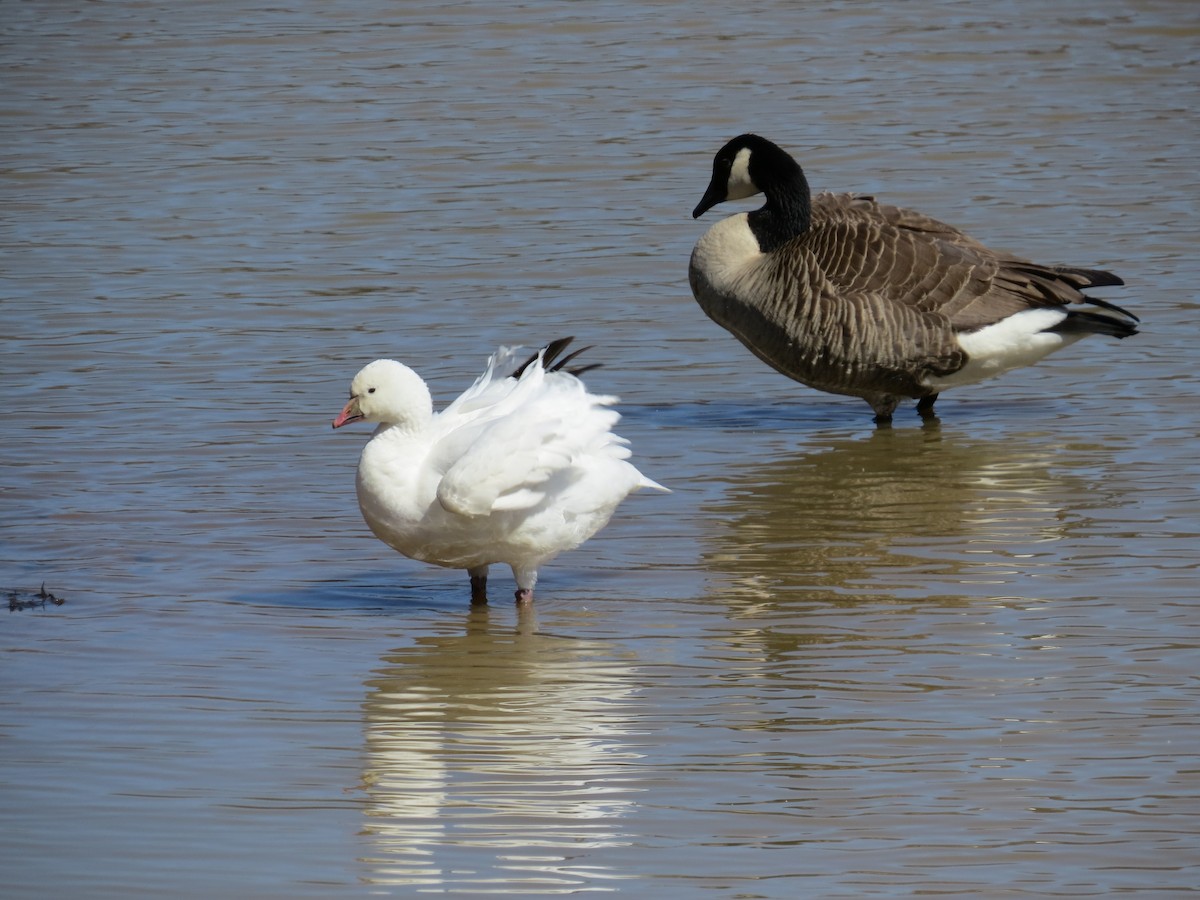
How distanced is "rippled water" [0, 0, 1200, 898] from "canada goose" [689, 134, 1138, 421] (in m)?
0.34

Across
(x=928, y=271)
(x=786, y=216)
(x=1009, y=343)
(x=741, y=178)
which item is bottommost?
(x=1009, y=343)

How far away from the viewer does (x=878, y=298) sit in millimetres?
10305

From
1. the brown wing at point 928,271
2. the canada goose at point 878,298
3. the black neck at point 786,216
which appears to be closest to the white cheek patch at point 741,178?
the canada goose at point 878,298

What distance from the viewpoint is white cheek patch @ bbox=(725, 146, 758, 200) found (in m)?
11.1

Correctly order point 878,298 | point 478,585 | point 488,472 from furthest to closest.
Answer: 1. point 878,298
2. point 478,585
3. point 488,472

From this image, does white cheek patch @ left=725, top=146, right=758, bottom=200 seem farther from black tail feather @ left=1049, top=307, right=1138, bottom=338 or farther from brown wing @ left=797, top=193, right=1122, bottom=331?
black tail feather @ left=1049, top=307, right=1138, bottom=338

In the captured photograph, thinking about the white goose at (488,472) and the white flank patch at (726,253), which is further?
the white flank patch at (726,253)

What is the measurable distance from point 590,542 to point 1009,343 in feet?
10.5

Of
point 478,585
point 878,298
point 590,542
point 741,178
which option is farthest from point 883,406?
point 478,585

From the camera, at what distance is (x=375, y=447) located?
275 inches

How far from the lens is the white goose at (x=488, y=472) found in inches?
269

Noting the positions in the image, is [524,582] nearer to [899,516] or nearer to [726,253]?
[899,516]

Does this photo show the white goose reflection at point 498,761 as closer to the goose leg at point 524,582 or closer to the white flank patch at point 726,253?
the goose leg at point 524,582

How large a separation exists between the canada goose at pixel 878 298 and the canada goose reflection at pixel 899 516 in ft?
1.28
